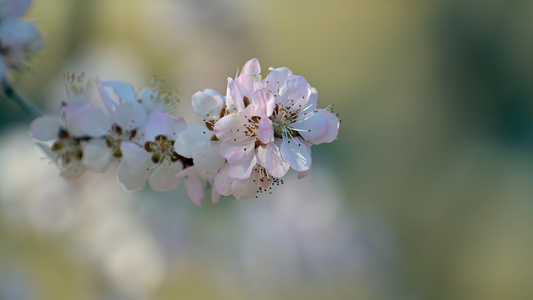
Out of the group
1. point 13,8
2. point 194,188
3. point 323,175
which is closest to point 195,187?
point 194,188

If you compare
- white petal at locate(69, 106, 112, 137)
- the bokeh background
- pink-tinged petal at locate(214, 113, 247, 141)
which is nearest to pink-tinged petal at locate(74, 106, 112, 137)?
white petal at locate(69, 106, 112, 137)

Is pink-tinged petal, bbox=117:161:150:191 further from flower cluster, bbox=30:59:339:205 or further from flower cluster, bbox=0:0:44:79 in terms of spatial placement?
flower cluster, bbox=0:0:44:79

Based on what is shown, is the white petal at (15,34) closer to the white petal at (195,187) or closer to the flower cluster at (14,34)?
the flower cluster at (14,34)

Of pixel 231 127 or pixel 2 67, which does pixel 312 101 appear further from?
pixel 2 67

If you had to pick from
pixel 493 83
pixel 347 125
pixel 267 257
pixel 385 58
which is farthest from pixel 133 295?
pixel 493 83

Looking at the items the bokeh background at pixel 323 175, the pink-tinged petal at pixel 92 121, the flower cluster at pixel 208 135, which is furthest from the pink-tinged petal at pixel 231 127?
the bokeh background at pixel 323 175
